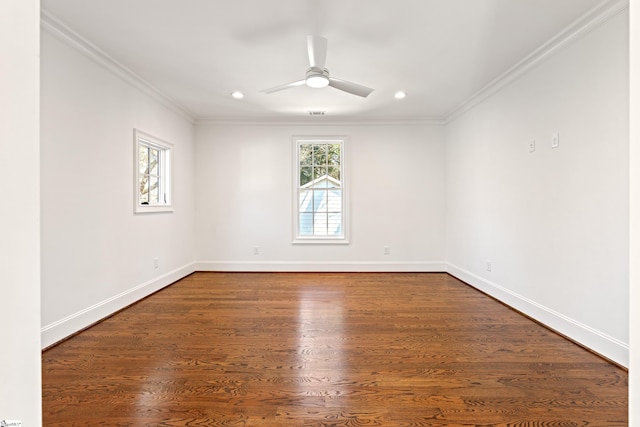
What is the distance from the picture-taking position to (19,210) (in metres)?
0.55

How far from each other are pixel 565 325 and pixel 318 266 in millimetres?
3369

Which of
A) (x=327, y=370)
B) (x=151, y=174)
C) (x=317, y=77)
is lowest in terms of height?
(x=327, y=370)

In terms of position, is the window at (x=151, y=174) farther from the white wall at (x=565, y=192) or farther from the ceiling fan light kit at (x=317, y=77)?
the white wall at (x=565, y=192)

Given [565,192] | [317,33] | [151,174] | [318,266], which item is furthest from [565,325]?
[151,174]

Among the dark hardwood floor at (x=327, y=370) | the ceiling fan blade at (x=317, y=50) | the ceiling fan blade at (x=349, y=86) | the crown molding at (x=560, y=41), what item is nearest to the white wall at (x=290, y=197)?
the crown molding at (x=560, y=41)

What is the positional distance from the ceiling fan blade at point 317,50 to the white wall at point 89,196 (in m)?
2.03

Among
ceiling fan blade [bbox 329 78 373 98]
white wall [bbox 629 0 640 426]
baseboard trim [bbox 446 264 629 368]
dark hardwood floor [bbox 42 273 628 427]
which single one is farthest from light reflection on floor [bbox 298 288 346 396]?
ceiling fan blade [bbox 329 78 373 98]

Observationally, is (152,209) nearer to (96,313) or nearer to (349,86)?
(96,313)

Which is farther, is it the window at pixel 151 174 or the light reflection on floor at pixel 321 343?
the window at pixel 151 174

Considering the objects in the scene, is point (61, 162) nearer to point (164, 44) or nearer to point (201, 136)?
point (164, 44)

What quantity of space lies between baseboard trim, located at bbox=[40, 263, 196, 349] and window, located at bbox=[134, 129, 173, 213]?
3.02 ft

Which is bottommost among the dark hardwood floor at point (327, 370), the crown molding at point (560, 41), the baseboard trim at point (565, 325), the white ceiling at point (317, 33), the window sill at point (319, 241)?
the dark hardwood floor at point (327, 370)

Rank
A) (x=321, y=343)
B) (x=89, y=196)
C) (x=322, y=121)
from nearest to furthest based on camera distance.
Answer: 1. (x=321, y=343)
2. (x=89, y=196)
3. (x=322, y=121)

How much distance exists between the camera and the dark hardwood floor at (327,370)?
162 centimetres
